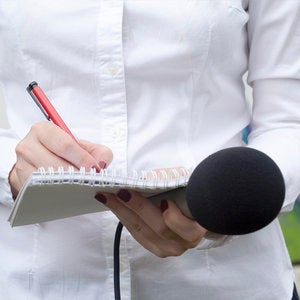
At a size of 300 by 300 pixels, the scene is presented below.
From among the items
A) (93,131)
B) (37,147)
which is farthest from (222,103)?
(37,147)

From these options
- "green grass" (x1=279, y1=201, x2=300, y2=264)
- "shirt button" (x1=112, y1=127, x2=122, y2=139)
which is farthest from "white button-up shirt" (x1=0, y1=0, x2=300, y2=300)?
"green grass" (x1=279, y1=201, x2=300, y2=264)

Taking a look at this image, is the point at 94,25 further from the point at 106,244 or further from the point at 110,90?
the point at 106,244

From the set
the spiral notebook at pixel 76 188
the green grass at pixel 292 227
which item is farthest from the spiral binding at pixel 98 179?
the green grass at pixel 292 227

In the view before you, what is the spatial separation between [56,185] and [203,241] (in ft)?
0.76

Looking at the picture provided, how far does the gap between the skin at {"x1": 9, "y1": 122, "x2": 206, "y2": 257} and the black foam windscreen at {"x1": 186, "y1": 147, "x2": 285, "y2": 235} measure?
0.09 m

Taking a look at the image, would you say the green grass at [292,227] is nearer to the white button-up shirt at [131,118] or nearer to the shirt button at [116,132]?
the white button-up shirt at [131,118]

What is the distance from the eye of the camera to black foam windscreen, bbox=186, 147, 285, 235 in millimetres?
611

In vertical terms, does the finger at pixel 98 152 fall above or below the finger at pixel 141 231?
above

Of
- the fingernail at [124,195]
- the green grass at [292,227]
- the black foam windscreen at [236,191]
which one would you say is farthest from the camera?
the green grass at [292,227]

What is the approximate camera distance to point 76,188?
2.22ft

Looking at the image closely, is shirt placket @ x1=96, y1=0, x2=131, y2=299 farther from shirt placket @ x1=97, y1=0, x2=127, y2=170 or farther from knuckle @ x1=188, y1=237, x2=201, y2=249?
knuckle @ x1=188, y1=237, x2=201, y2=249

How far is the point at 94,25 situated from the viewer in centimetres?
89

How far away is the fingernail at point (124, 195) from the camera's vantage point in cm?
71

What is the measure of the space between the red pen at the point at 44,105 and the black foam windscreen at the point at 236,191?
0.22m
